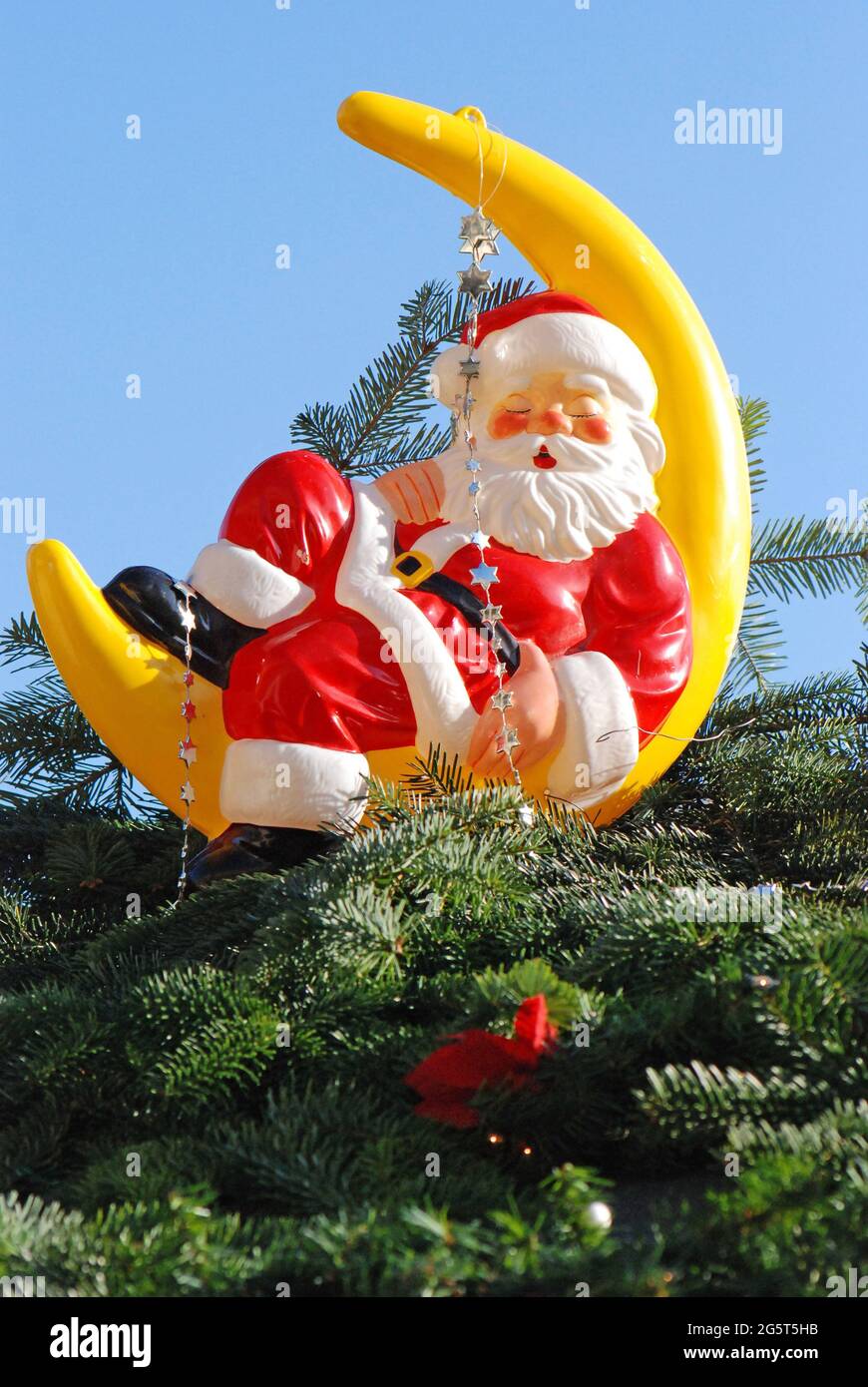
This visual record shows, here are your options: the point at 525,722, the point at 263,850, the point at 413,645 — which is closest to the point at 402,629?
the point at 413,645

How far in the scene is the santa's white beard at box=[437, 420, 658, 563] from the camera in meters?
1.70

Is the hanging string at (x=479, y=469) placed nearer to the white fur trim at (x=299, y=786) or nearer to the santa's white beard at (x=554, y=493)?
the santa's white beard at (x=554, y=493)

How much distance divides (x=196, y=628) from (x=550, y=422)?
452 millimetres

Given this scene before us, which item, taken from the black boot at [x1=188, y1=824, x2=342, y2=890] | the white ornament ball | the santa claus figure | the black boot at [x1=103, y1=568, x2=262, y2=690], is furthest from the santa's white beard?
the white ornament ball

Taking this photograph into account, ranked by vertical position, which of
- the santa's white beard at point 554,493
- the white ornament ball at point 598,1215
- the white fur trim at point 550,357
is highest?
the white fur trim at point 550,357

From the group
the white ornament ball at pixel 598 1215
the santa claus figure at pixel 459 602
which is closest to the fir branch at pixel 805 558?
the santa claus figure at pixel 459 602

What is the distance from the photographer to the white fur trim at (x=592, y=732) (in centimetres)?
161

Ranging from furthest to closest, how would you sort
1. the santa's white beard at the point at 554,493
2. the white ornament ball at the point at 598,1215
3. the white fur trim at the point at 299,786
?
the santa's white beard at the point at 554,493, the white fur trim at the point at 299,786, the white ornament ball at the point at 598,1215

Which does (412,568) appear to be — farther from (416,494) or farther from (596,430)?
(596,430)

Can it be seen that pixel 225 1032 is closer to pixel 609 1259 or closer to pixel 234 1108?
pixel 234 1108

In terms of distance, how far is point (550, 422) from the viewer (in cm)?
176

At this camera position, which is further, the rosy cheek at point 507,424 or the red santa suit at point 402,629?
the rosy cheek at point 507,424
